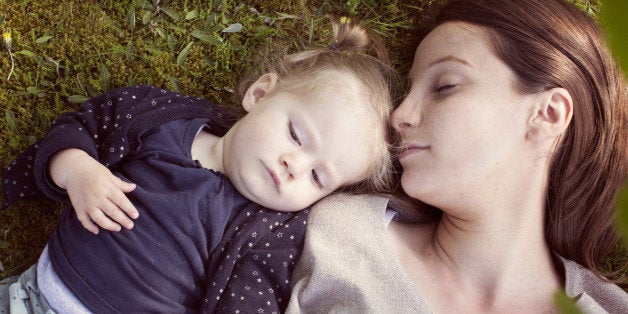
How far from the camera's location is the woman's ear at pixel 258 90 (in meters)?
2.69

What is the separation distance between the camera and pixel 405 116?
2609mm

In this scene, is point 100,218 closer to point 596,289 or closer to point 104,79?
point 104,79

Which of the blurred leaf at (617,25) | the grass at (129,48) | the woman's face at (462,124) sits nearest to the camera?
the blurred leaf at (617,25)

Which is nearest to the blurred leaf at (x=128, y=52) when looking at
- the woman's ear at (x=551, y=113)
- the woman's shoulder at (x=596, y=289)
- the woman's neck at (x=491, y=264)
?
the woman's neck at (x=491, y=264)

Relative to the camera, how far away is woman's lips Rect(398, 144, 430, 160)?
2551mm

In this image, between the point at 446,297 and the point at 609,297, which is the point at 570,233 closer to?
the point at 609,297

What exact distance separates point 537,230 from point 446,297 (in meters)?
0.54

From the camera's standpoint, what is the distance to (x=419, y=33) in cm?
306

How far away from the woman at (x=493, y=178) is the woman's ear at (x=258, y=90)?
57 centimetres

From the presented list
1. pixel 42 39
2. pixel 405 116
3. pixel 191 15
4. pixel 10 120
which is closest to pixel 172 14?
pixel 191 15

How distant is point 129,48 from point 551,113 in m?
2.19

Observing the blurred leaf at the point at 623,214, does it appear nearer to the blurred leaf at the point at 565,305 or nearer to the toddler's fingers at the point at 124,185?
the blurred leaf at the point at 565,305

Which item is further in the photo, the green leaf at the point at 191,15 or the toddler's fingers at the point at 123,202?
the green leaf at the point at 191,15

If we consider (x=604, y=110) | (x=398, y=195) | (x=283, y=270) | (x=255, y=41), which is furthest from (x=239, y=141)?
(x=604, y=110)
